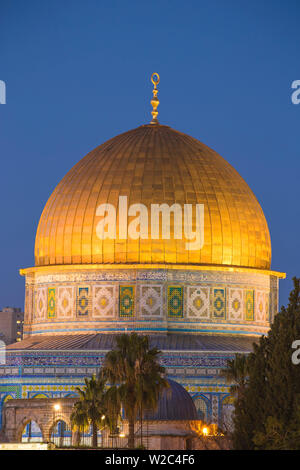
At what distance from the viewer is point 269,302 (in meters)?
66.2

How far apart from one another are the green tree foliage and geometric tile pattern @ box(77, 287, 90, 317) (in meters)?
18.3

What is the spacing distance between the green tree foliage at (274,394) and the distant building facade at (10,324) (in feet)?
189

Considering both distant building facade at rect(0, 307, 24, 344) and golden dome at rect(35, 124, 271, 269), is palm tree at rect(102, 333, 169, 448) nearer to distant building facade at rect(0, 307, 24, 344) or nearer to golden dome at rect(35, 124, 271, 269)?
golden dome at rect(35, 124, 271, 269)

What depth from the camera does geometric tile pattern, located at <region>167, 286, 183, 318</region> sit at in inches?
2490

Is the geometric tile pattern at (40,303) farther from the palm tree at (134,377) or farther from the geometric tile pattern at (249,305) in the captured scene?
the palm tree at (134,377)

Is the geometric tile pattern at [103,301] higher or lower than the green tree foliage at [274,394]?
higher

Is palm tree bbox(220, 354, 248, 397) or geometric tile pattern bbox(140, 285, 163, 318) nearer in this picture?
palm tree bbox(220, 354, 248, 397)

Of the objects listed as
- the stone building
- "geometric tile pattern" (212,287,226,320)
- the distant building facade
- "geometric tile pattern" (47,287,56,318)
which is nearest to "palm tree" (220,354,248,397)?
the stone building

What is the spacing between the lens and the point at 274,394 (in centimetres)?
4425

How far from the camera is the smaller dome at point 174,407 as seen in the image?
53.5m

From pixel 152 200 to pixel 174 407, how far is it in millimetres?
12266

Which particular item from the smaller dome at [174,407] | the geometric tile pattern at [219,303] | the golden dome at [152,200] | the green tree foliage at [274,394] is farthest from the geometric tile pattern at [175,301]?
the green tree foliage at [274,394]
